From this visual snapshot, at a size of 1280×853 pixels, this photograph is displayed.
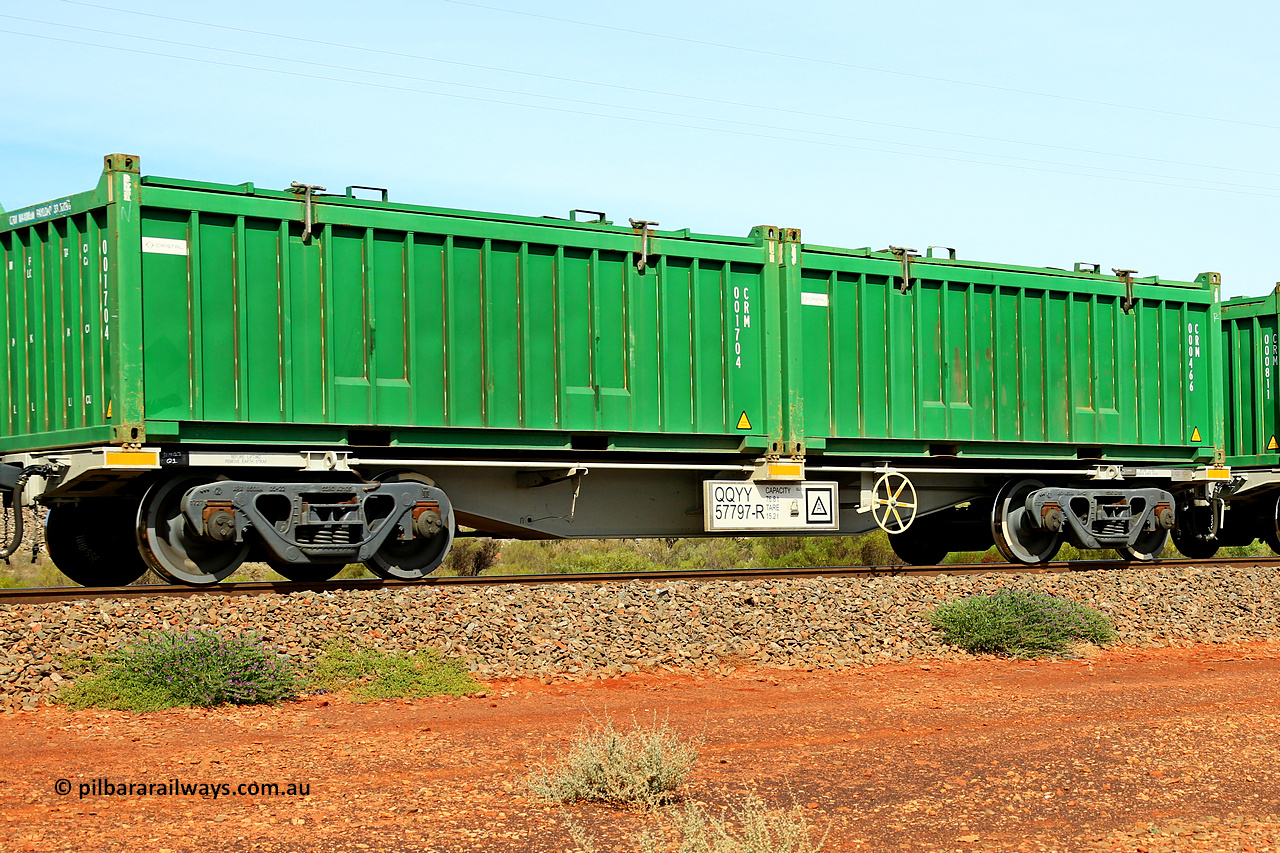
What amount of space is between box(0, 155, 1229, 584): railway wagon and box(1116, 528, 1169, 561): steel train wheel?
0.05 meters

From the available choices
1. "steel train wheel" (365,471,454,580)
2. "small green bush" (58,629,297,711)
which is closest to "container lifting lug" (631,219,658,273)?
"steel train wheel" (365,471,454,580)

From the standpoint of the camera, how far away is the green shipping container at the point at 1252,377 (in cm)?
1756

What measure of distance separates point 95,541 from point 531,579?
14.2ft

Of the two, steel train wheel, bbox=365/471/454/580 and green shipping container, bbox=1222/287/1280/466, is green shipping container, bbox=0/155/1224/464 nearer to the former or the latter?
steel train wheel, bbox=365/471/454/580

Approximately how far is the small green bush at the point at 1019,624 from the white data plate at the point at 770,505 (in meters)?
2.47

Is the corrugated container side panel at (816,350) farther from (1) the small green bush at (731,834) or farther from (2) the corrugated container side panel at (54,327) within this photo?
(1) the small green bush at (731,834)

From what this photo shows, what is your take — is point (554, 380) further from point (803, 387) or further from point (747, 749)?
point (747, 749)

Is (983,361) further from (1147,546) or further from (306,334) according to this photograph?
(306,334)

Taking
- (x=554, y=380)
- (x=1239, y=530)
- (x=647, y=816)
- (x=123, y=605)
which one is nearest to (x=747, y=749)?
(x=647, y=816)

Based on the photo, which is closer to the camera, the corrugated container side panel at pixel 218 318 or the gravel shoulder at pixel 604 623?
the gravel shoulder at pixel 604 623

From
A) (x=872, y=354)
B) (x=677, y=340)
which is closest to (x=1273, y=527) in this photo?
(x=872, y=354)

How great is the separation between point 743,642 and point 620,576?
2574mm

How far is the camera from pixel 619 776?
5.93m

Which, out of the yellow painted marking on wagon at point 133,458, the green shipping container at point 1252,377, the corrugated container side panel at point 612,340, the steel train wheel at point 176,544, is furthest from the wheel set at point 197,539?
the green shipping container at point 1252,377
